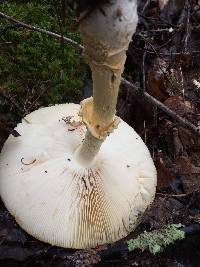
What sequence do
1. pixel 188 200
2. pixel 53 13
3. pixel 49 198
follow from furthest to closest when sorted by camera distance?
pixel 53 13, pixel 188 200, pixel 49 198

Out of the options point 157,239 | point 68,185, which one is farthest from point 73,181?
point 157,239

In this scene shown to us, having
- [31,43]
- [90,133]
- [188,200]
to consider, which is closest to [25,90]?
[31,43]

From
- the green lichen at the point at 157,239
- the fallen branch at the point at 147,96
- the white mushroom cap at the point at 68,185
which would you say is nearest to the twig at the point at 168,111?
the fallen branch at the point at 147,96

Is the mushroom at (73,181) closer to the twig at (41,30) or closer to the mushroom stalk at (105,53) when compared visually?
the mushroom stalk at (105,53)

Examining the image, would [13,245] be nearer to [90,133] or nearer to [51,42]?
[90,133]

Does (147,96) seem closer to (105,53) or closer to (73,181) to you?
(73,181)

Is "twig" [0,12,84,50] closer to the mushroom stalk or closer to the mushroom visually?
the mushroom
